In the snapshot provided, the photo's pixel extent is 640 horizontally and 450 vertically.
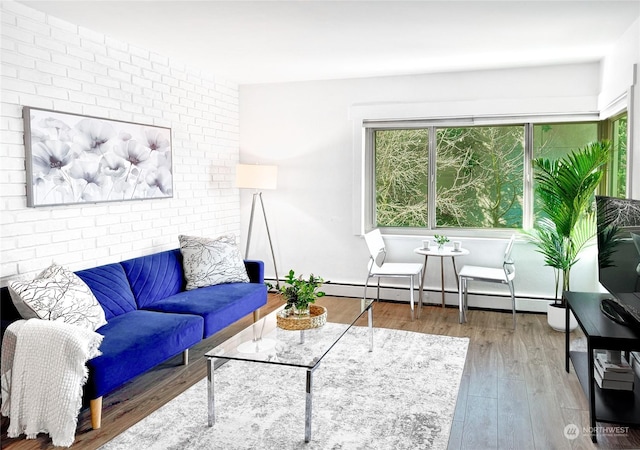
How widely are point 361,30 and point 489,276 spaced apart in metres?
2.44

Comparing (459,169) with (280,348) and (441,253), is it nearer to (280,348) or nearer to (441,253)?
(441,253)

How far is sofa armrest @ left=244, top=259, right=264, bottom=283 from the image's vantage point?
4.72m

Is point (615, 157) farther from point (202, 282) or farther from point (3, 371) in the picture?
point (3, 371)

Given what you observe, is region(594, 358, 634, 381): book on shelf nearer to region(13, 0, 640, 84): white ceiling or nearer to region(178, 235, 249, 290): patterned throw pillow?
region(13, 0, 640, 84): white ceiling

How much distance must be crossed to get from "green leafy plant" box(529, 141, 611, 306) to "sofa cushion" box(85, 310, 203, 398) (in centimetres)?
306

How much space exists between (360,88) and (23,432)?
171 inches

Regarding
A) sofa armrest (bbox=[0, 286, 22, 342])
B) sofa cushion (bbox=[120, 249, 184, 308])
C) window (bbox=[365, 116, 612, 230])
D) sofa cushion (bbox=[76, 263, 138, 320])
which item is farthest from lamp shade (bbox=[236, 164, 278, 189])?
sofa armrest (bbox=[0, 286, 22, 342])

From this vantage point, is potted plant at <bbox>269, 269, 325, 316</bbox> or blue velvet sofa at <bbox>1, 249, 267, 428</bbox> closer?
blue velvet sofa at <bbox>1, 249, 267, 428</bbox>

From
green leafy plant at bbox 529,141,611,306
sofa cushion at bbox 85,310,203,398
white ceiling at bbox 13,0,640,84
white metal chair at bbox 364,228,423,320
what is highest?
white ceiling at bbox 13,0,640,84

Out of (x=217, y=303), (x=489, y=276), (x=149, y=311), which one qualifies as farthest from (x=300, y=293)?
(x=489, y=276)

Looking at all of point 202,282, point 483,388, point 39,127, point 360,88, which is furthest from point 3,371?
point 360,88

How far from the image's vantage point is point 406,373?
138 inches

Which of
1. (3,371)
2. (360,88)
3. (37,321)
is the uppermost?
(360,88)

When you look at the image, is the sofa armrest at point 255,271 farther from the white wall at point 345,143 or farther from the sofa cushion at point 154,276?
the white wall at point 345,143
